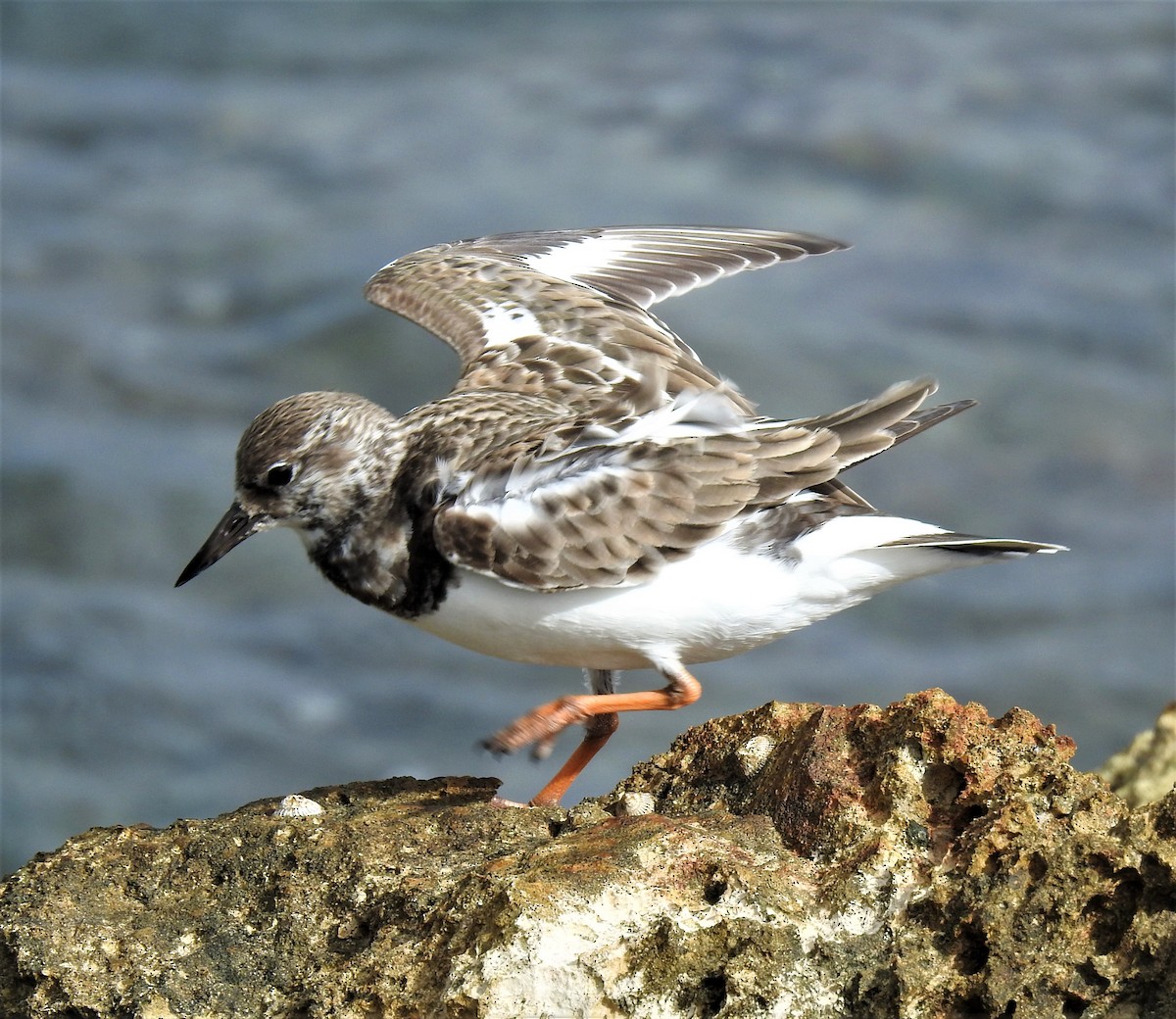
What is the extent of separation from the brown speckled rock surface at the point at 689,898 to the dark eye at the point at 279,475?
117 cm

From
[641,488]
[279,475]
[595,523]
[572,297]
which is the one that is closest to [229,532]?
[279,475]

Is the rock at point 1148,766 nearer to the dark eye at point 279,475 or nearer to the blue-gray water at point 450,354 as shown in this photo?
the dark eye at point 279,475

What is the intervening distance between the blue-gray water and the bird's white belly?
14.1 feet

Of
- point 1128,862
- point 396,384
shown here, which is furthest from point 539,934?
point 396,384

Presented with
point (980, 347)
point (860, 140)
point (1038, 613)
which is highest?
point (860, 140)

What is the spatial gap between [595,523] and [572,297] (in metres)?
1.89

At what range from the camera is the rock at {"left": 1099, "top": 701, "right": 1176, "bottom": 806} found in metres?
5.19

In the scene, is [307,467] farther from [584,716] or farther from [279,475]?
Result: [584,716]

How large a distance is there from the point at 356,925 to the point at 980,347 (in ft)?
29.9

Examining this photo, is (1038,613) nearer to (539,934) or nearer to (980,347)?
(980,347)

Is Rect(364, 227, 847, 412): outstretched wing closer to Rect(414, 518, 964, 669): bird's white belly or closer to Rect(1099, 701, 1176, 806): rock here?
Rect(414, 518, 964, 669): bird's white belly

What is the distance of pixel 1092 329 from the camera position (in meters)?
12.1

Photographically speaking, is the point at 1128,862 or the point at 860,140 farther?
the point at 860,140

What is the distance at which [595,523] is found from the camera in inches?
175
